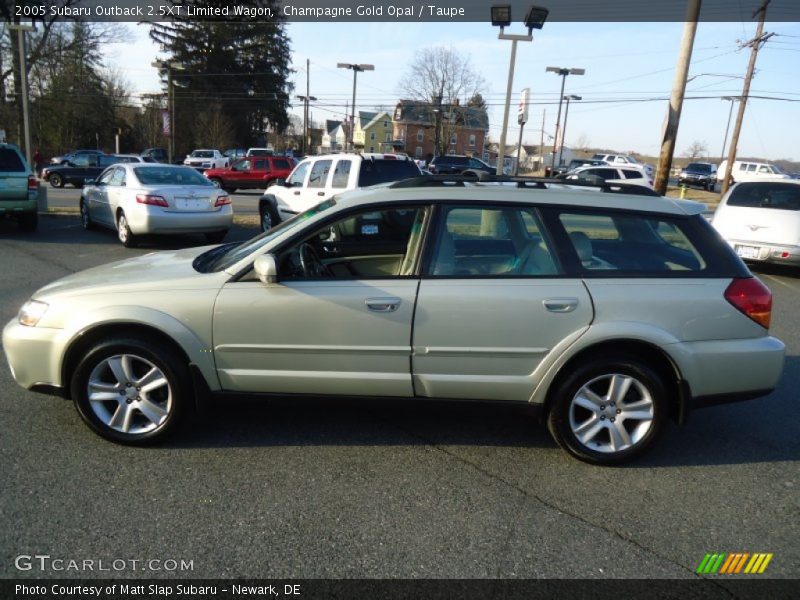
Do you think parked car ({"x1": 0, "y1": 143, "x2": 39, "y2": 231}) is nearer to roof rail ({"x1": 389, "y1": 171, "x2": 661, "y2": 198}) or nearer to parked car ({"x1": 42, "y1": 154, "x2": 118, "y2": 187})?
roof rail ({"x1": 389, "y1": 171, "x2": 661, "y2": 198})

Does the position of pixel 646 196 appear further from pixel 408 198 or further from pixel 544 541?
pixel 544 541

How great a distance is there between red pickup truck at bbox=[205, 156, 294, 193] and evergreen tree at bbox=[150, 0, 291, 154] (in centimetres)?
2860

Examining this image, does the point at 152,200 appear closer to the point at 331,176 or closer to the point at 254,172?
the point at 331,176

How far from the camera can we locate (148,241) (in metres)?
11.8

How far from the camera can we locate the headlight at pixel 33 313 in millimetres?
3570

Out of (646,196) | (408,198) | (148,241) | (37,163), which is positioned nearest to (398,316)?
(408,198)

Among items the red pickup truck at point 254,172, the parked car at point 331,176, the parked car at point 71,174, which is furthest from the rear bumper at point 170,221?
the parked car at point 71,174

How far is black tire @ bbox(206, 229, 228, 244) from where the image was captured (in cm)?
1107

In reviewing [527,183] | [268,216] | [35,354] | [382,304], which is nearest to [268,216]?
[268,216]

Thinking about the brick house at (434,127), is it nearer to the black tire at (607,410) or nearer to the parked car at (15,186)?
the parked car at (15,186)

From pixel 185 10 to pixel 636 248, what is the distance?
62406 millimetres

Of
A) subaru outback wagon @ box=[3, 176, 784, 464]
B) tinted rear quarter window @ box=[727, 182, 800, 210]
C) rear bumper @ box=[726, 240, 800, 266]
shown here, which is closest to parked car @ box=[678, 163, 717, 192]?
tinted rear quarter window @ box=[727, 182, 800, 210]

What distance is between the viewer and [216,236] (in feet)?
37.3

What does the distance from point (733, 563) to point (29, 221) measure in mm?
13505
